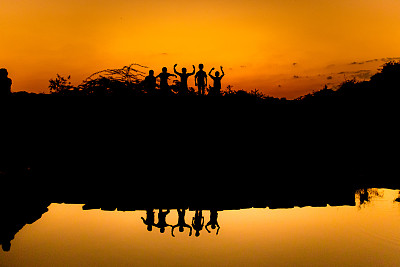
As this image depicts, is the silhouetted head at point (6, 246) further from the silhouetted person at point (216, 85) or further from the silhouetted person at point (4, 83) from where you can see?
the silhouetted person at point (216, 85)

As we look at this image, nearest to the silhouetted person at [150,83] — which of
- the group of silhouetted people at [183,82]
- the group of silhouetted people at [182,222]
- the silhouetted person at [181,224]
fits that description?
the group of silhouetted people at [183,82]

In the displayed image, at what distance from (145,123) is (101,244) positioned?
36.8 ft

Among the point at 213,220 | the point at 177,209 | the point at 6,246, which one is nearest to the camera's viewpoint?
the point at 6,246

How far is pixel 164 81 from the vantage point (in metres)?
17.8

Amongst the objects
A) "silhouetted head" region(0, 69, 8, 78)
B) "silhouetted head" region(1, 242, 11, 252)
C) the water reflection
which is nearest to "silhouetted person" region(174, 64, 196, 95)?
"silhouetted head" region(0, 69, 8, 78)

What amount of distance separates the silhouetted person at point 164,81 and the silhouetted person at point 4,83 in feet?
18.8

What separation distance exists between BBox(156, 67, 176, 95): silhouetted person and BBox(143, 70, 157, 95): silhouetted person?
0.27 metres

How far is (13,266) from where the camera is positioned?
605 cm

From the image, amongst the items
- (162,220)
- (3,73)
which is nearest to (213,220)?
(162,220)

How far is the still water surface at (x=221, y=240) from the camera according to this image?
662cm

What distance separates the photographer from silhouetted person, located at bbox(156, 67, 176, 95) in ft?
57.4

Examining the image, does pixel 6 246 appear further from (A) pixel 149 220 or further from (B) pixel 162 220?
(B) pixel 162 220

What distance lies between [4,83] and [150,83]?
5522mm

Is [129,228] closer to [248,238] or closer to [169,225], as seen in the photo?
[169,225]
